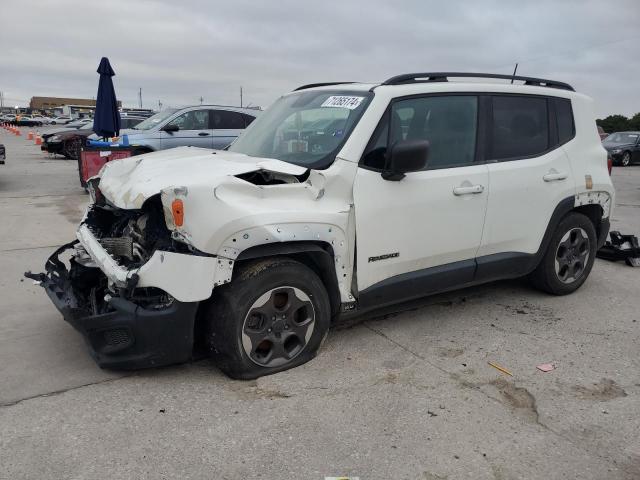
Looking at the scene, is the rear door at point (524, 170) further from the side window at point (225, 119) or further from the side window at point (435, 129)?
the side window at point (225, 119)

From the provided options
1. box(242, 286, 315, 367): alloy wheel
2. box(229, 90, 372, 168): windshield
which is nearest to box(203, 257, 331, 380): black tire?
box(242, 286, 315, 367): alloy wheel

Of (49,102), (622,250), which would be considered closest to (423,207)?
(622,250)

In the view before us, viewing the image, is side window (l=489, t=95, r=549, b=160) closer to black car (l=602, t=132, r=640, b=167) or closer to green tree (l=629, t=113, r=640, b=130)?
black car (l=602, t=132, r=640, b=167)

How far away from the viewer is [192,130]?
12.3 meters

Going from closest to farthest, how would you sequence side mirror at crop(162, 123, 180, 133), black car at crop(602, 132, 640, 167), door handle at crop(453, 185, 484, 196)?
door handle at crop(453, 185, 484, 196)
side mirror at crop(162, 123, 180, 133)
black car at crop(602, 132, 640, 167)

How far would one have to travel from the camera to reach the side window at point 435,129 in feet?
12.0

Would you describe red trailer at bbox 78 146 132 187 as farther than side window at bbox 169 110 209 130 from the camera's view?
No

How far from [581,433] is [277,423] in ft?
5.35

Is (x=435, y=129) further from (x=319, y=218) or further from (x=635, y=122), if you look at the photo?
(x=635, y=122)

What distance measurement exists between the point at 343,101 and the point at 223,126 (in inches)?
358

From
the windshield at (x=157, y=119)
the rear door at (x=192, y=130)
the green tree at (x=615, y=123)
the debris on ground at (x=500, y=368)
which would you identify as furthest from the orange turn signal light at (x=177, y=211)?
the green tree at (x=615, y=123)

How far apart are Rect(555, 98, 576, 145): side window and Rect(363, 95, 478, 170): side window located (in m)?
1.03

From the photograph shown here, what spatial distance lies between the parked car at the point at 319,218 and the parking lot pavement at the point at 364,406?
0.27 m

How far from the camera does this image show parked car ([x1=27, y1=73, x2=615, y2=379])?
120 inches
